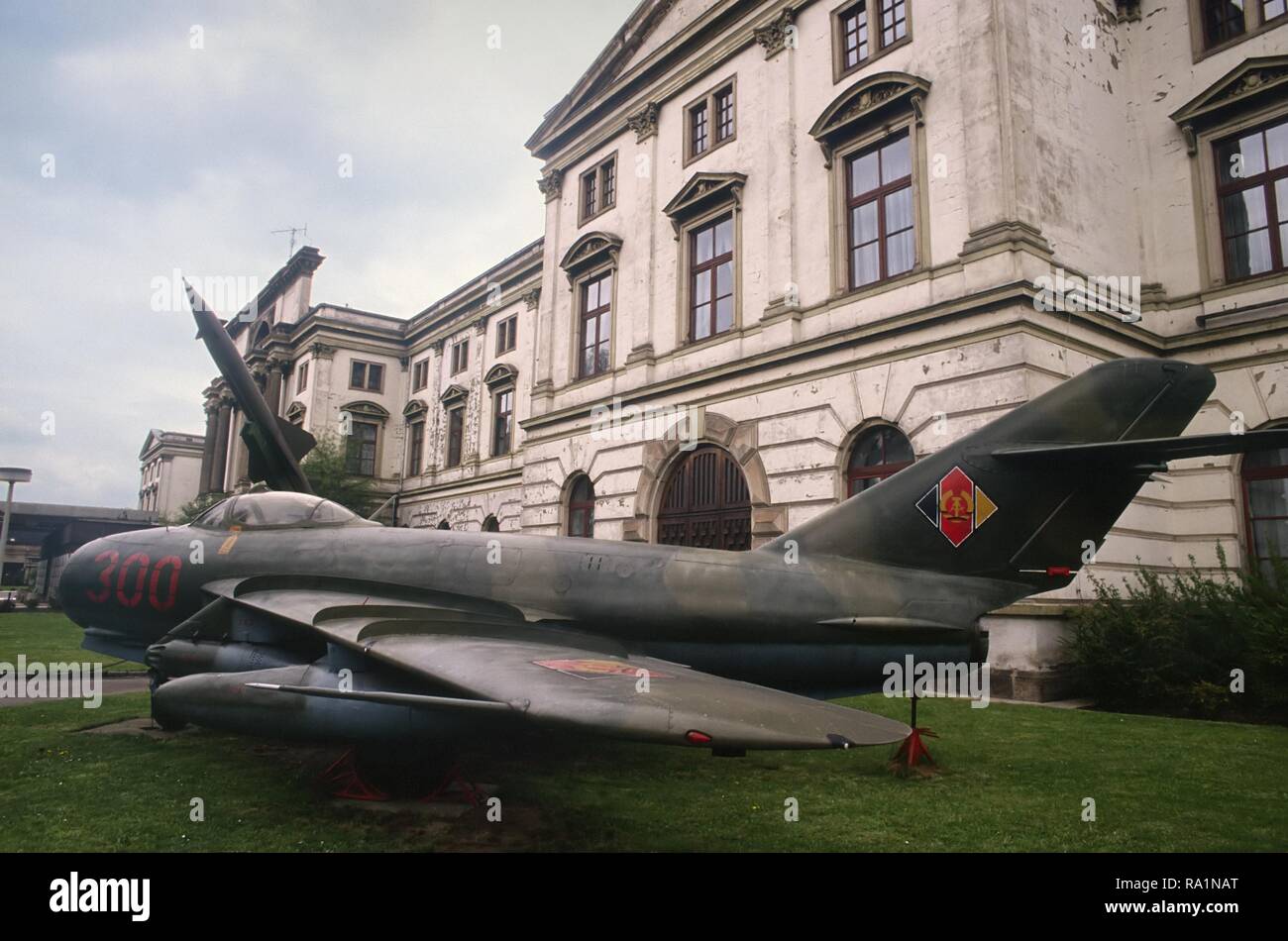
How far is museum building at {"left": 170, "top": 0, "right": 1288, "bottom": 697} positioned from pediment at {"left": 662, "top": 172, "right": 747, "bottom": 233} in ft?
0.23

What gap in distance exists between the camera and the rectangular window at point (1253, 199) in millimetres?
15586

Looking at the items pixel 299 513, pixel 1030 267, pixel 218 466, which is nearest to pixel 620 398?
pixel 1030 267

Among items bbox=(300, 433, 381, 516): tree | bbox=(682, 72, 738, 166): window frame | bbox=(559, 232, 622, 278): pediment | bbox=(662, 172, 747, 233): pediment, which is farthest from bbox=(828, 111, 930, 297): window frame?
bbox=(300, 433, 381, 516): tree

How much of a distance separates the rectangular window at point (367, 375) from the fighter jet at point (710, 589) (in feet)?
133

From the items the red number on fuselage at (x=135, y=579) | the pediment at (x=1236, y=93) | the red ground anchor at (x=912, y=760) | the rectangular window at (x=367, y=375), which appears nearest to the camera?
the red ground anchor at (x=912, y=760)

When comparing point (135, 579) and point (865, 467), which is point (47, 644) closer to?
point (135, 579)

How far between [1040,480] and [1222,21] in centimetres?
1614

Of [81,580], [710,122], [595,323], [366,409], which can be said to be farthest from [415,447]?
[81,580]

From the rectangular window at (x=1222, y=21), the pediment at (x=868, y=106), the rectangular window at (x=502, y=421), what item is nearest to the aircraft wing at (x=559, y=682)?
the pediment at (x=868, y=106)

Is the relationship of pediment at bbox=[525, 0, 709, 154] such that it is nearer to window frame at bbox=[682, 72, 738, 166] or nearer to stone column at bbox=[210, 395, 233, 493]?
window frame at bbox=[682, 72, 738, 166]

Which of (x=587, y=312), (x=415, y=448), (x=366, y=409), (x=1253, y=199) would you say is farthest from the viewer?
(x=366, y=409)

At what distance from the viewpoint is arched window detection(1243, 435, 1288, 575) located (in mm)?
15000

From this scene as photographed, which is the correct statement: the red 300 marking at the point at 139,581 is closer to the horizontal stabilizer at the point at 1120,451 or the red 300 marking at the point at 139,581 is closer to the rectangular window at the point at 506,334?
the horizontal stabilizer at the point at 1120,451

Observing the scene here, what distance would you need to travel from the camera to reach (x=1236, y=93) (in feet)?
52.5
